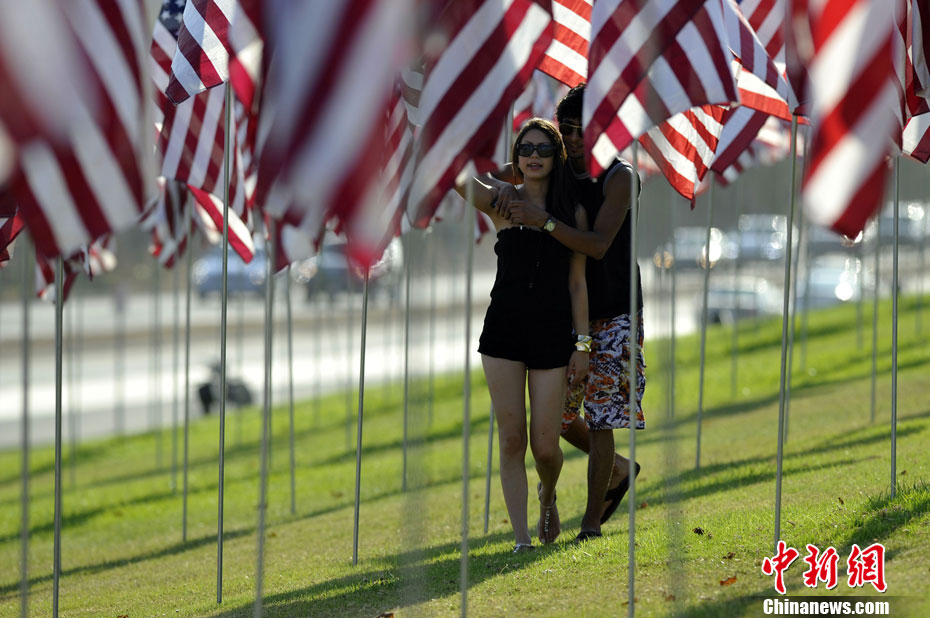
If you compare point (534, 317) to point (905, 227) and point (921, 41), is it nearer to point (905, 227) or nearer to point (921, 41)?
point (921, 41)

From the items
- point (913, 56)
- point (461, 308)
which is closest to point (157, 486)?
point (913, 56)

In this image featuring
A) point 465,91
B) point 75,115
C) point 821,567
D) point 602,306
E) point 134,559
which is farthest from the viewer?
point 134,559

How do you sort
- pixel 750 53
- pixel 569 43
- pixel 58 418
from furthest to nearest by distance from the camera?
pixel 569 43, pixel 750 53, pixel 58 418

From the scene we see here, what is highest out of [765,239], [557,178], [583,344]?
[557,178]

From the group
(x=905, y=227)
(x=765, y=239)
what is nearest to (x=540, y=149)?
(x=905, y=227)

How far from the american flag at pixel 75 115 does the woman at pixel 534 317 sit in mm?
1867

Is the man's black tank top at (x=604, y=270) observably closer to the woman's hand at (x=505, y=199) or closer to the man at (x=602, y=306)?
the man at (x=602, y=306)

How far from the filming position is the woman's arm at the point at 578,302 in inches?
250

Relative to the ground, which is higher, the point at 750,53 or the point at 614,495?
the point at 750,53

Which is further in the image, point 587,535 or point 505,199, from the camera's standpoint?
point 587,535

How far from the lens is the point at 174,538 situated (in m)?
11.2

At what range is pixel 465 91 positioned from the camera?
5.38 m

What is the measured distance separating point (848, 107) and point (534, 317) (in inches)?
77.9

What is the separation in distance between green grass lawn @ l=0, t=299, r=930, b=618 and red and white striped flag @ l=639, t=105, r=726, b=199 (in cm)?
133
